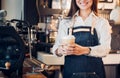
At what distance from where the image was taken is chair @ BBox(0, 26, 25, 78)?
1.71m

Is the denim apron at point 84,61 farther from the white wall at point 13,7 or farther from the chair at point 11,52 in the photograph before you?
the white wall at point 13,7

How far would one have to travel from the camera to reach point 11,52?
1.72 m

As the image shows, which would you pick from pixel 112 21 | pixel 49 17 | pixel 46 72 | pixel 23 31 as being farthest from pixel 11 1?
pixel 46 72

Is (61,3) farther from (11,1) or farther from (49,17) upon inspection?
(11,1)

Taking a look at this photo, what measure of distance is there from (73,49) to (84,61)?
0.20 meters

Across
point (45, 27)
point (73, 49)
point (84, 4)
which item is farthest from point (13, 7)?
point (73, 49)

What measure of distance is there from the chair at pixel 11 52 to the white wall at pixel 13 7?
1760mm

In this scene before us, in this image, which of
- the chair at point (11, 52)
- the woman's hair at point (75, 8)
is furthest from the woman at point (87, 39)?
the chair at point (11, 52)

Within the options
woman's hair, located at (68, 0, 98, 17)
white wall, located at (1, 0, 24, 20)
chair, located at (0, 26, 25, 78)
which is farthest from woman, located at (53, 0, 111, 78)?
white wall, located at (1, 0, 24, 20)

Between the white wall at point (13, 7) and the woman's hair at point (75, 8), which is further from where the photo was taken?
the white wall at point (13, 7)

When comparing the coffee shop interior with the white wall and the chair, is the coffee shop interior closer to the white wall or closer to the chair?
the white wall

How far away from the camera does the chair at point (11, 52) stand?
1.71 m

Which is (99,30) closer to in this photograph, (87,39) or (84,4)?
(87,39)

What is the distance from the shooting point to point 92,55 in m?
1.74
